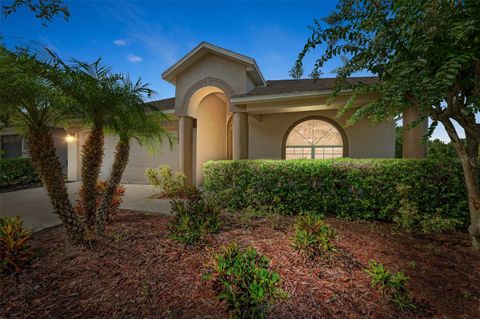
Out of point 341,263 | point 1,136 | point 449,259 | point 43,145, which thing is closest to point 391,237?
point 449,259

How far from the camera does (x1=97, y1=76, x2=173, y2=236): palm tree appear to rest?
10.8 feet

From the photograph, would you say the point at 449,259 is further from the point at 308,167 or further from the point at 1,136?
the point at 1,136

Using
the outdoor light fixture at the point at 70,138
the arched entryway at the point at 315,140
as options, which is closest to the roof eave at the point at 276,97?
the arched entryway at the point at 315,140

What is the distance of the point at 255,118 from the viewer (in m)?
9.66

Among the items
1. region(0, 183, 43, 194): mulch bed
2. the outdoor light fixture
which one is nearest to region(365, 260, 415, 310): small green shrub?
region(0, 183, 43, 194): mulch bed

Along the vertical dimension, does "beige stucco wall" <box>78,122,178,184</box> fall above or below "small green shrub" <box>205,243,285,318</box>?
above

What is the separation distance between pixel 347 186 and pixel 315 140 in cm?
480

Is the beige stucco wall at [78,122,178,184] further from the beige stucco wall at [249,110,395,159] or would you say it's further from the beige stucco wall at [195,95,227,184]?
the beige stucco wall at [249,110,395,159]

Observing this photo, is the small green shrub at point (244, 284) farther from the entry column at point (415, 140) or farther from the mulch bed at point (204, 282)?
the entry column at point (415, 140)

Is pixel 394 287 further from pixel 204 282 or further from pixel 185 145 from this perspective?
pixel 185 145

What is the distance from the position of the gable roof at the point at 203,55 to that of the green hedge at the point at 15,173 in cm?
832

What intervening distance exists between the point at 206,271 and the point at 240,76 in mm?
7375

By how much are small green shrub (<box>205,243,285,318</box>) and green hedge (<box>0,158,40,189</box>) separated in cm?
1246

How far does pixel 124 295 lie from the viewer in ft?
7.66
